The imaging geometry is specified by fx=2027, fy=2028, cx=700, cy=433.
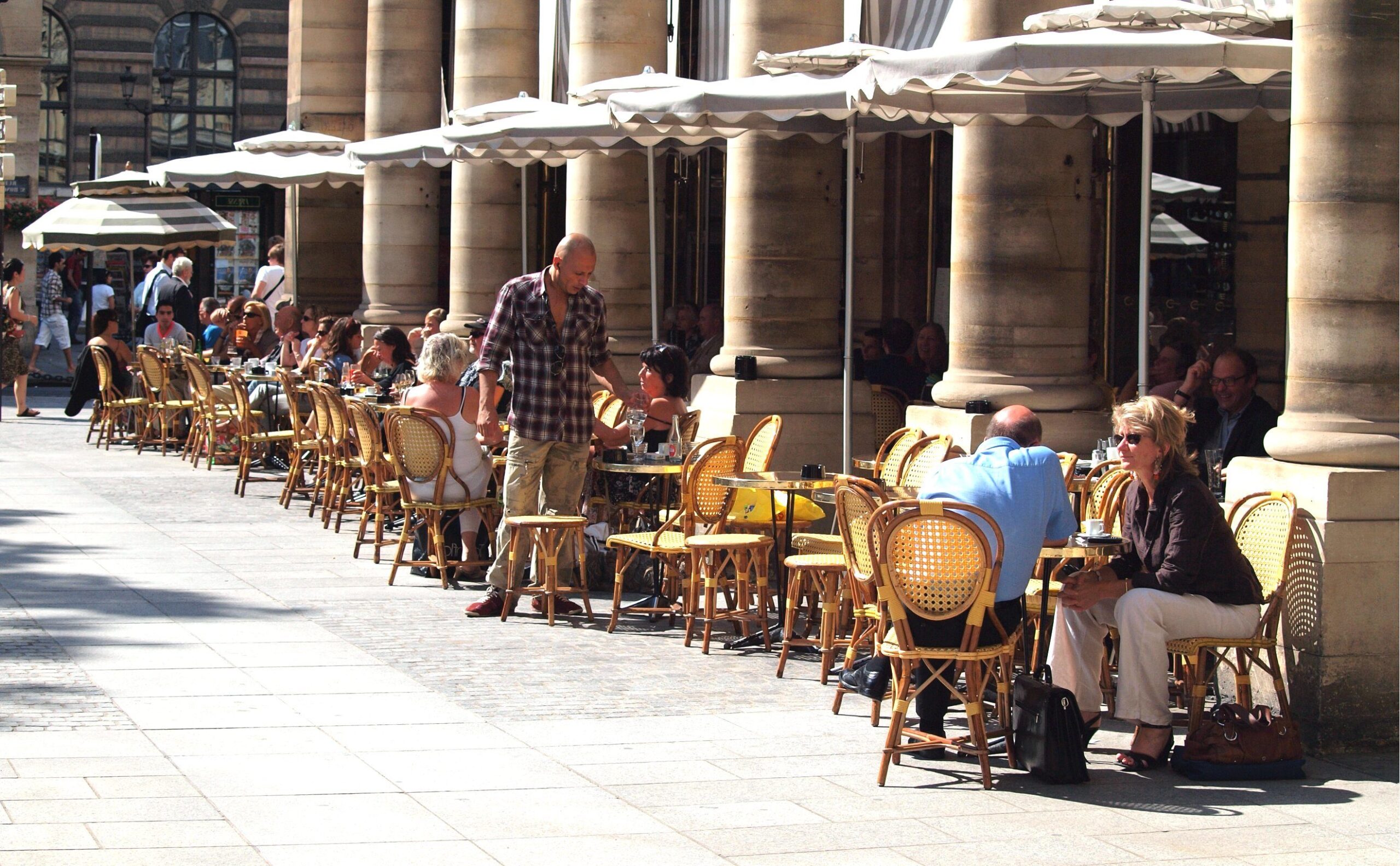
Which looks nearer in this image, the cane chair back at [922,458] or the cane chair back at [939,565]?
the cane chair back at [939,565]

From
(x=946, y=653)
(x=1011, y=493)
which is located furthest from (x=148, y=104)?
(x=946, y=653)

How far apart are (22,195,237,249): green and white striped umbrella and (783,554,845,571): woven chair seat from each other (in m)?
15.8

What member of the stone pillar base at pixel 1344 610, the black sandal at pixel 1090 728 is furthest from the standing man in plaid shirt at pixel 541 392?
the stone pillar base at pixel 1344 610

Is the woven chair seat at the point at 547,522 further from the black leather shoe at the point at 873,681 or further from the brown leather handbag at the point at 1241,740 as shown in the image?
the brown leather handbag at the point at 1241,740

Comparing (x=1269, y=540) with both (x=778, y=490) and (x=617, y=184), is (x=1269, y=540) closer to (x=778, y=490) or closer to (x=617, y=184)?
(x=778, y=490)

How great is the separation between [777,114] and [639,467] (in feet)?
7.40

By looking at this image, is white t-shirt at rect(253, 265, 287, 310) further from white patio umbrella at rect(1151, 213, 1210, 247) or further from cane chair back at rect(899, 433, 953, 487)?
cane chair back at rect(899, 433, 953, 487)

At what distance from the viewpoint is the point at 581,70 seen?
58.3ft

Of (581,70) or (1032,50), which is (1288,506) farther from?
(581,70)

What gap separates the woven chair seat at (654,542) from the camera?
10227mm

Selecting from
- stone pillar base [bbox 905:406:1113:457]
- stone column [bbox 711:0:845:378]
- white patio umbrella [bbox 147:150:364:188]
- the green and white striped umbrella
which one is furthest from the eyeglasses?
the green and white striped umbrella

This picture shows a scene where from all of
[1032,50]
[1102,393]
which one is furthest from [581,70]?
[1032,50]

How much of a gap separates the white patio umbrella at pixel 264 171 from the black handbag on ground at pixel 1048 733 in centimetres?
1583

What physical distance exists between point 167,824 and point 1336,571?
459 centimetres
